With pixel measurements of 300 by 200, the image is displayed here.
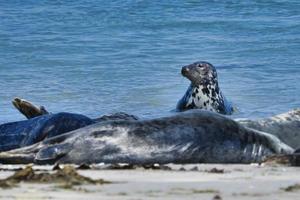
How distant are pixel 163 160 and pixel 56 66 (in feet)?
31.7

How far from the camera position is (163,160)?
23.3 feet

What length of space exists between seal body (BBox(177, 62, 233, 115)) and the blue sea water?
247 mm

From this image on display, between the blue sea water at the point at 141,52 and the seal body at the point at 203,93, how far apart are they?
25 cm

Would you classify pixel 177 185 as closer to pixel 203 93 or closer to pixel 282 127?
pixel 282 127

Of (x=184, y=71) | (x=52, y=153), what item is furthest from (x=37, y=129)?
(x=184, y=71)

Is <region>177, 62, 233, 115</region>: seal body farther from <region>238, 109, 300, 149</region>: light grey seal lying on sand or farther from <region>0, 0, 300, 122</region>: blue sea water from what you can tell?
<region>238, 109, 300, 149</region>: light grey seal lying on sand

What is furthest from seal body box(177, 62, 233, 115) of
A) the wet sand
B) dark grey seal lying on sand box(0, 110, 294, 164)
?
the wet sand

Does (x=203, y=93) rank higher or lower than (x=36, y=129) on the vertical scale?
lower

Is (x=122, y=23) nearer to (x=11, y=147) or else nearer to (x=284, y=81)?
(x=284, y=81)

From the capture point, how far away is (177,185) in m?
5.64

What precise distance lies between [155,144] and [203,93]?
5691 mm

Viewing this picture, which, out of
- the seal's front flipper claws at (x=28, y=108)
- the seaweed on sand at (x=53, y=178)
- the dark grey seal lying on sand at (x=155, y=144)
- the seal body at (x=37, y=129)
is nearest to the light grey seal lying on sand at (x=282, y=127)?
the dark grey seal lying on sand at (x=155, y=144)

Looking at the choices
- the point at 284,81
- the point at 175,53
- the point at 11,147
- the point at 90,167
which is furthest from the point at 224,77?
the point at 90,167

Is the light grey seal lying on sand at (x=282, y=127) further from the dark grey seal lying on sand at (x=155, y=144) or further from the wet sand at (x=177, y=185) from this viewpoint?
the wet sand at (x=177, y=185)
